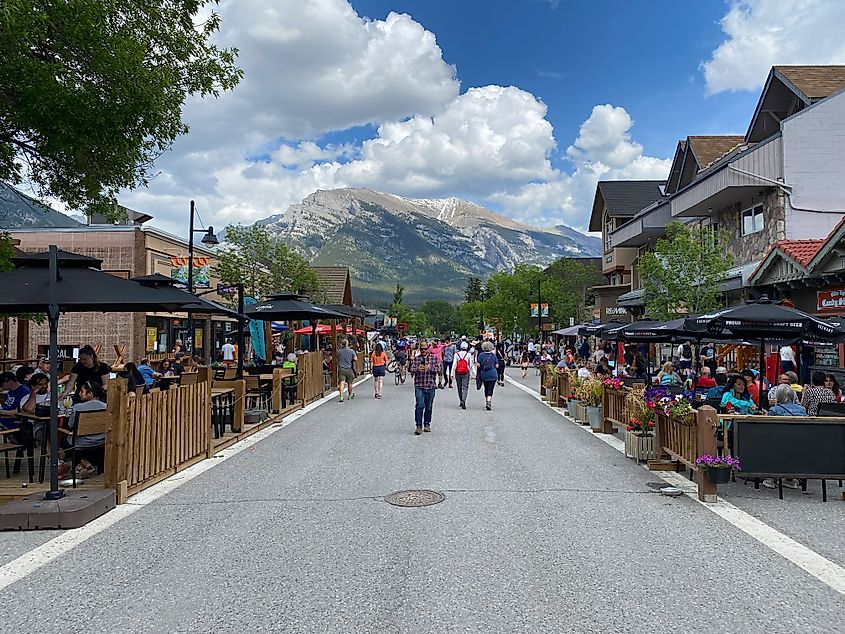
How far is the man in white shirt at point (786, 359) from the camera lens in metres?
20.3

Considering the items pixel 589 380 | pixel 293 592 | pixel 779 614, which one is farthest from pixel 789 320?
pixel 293 592

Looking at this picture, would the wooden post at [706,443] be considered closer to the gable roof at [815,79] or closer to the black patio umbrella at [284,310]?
the black patio umbrella at [284,310]

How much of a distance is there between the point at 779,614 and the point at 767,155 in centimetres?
2342

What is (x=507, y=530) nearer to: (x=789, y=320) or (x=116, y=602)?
(x=116, y=602)

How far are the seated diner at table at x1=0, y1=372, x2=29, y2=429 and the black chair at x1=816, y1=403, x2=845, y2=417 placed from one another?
34.6 feet

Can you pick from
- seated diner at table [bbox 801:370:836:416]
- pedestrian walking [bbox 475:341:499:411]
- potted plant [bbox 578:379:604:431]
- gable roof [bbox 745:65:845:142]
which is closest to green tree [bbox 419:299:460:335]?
gable roof [bbox 745:65:845:142]

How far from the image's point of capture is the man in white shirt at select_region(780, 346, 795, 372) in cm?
2028

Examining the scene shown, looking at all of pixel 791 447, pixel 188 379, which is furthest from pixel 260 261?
pixel 791 447

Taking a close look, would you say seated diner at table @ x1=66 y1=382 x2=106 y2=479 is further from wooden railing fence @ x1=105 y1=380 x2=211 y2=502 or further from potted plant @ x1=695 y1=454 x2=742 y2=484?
potted plant @ x1=695 y1=454 x2=742 y2=484

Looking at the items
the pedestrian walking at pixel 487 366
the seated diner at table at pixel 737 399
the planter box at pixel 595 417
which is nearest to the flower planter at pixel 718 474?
the seated diner at table at pixel 737 399

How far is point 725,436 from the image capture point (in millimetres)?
8453

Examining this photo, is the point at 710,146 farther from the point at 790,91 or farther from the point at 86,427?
the point at 86,427

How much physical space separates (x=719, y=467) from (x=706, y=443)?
0.30 meters

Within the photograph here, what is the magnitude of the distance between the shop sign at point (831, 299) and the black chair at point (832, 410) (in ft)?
33.3
